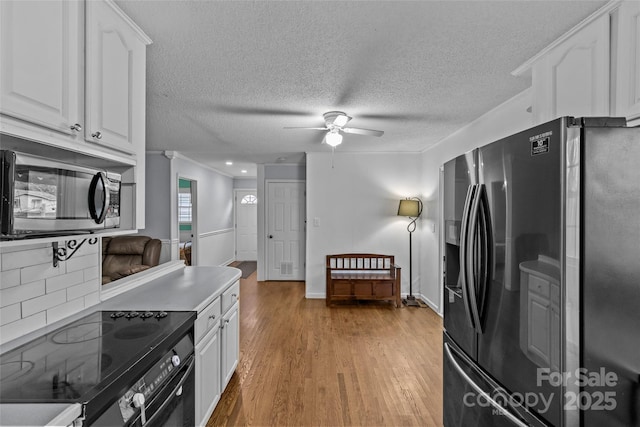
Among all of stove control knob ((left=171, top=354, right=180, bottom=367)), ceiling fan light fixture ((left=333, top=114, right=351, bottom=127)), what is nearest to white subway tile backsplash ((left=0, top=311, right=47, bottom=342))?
stove control knob ((left=171, top=354, right=180, bottom=367))

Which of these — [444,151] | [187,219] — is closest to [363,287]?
[444,151]

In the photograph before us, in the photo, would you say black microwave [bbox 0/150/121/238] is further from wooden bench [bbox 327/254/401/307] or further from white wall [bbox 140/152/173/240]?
white wall [bbox 140/152/173/240]

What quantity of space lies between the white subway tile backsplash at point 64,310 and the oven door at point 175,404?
2.15ft

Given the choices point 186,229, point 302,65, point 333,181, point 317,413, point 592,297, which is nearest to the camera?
point 592,297

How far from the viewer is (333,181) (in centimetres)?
503

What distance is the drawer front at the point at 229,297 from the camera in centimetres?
222

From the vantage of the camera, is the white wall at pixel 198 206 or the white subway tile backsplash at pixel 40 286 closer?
the white subway tile backsplash at pixel 40 286

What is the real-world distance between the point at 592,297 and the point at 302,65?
1.87 m

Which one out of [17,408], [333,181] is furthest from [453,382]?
[333,181]

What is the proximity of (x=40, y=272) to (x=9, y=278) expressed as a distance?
0.16 metres

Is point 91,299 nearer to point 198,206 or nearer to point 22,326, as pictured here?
point 22,326

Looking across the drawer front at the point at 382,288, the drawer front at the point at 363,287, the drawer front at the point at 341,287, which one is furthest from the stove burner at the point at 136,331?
the drawer front at the point at 382,288

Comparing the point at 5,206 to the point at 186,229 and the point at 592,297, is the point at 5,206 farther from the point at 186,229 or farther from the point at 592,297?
the point at 186,229

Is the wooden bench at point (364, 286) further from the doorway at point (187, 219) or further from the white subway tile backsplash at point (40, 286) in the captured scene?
the white subway tile backsplash at point (40, 286)
